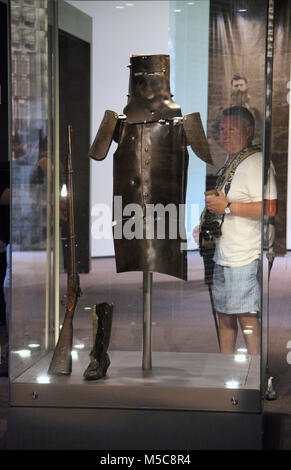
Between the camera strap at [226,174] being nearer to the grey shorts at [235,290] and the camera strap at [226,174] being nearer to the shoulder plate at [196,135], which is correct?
the shoulder plate at [196,135]

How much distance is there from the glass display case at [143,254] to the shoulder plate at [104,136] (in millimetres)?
18

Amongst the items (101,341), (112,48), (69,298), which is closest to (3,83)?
(112,48)

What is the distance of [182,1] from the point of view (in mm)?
3354

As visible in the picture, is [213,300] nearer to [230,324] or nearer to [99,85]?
[230,324]

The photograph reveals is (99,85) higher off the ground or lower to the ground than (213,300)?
higher

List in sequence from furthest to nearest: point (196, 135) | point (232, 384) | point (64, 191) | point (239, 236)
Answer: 1. point (64, 191)
2. point (239, 236)
3. point (196, 135)
4. point (232, 384)

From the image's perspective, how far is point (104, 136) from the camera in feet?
10.5

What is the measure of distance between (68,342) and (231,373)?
0.67m

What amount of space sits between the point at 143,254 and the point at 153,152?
408 mm

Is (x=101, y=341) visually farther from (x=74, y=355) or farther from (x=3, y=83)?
(x=3, y=83)

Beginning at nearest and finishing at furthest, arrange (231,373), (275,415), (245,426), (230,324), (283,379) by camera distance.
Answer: (245,426)
(231,373)
(230,324)
(275,415)
(283,379)

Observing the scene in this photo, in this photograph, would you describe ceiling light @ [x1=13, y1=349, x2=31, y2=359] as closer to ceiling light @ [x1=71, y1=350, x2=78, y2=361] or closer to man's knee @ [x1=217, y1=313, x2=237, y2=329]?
ceiling light @ [x1=71, y1=350, x2=78, y2=361]

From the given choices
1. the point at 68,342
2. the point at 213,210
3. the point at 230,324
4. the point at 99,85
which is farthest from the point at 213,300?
the point at 99,85

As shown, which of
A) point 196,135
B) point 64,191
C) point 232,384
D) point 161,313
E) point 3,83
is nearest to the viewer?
point 232,384
